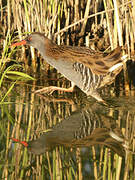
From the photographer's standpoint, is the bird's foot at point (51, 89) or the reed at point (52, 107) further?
the bird's foot at point (51, 89)

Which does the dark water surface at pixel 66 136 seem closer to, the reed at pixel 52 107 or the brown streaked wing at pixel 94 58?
the reed at pixel 52 107

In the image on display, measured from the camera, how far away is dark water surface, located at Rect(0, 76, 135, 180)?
3.48 metres

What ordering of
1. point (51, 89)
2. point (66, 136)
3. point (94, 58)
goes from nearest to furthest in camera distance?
point (66, 136)
point (94, 58)
point (51, 89)

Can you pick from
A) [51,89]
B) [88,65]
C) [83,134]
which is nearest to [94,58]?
[88,65]

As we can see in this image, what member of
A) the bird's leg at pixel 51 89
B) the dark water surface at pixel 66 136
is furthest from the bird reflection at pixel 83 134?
the bird's leg at pixel 51 89

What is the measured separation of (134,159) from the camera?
3.64 meters

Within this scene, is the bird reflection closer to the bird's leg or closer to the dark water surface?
the dark water surface

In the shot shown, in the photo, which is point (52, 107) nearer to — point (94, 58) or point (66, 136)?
point (94, 58)

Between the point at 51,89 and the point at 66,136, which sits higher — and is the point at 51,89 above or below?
above

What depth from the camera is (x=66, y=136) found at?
14.0 feet

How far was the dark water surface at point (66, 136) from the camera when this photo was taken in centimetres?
348

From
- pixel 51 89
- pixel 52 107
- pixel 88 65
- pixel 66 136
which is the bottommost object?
pixel 66 136

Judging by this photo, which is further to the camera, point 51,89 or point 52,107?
point 51,89

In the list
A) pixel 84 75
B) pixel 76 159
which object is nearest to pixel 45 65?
pixel 84 75
